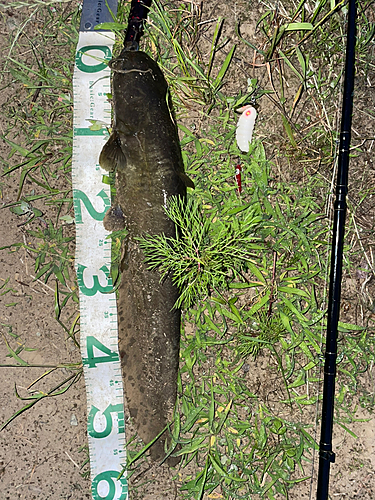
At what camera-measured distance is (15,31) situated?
10.4 ft

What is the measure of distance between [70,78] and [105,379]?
92.1 inches

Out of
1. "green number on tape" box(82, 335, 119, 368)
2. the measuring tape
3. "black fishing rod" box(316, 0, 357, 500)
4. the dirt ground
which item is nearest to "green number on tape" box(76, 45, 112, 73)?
the measuring tape

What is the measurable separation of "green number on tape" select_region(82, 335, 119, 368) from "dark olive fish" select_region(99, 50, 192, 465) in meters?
0.09

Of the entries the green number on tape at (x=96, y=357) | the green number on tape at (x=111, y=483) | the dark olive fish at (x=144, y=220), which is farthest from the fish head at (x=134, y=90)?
the green number on tape at (x=111, y=483)

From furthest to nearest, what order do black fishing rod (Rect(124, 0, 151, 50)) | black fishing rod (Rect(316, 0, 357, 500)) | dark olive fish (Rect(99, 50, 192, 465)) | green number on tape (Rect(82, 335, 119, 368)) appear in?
green number on tape (Rect(82, 335, 119, 368)) → black fishing rod (Rect(124, 0, 151, 50)) → dark olive fish (Rect(99, 50, 192, 465)) → black fishing rod (Rect(316, 0, 357, 500))

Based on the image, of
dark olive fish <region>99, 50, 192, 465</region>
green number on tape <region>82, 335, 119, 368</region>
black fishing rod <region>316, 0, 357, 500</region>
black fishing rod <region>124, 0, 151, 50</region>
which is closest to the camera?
black fishing rod <region>316, 0, 357, 500</region>

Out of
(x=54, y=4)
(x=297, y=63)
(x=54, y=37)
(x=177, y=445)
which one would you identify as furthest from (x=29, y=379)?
(x=297, y=63)

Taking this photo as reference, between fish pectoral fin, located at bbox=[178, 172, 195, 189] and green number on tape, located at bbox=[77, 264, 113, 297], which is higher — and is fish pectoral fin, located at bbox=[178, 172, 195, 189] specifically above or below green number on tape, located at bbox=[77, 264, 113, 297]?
above

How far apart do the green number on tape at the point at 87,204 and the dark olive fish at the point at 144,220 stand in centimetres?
11

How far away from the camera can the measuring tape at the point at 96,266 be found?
3055 millimetres

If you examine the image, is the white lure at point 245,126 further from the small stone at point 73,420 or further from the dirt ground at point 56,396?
the small stone at point 73,420

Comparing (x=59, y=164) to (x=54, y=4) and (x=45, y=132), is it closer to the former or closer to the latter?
(x=45, y=132)

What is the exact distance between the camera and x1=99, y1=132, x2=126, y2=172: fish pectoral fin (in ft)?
9.41

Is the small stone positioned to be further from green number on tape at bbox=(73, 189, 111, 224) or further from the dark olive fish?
green number on tape at bbox=(73, 189, 111, 224)
